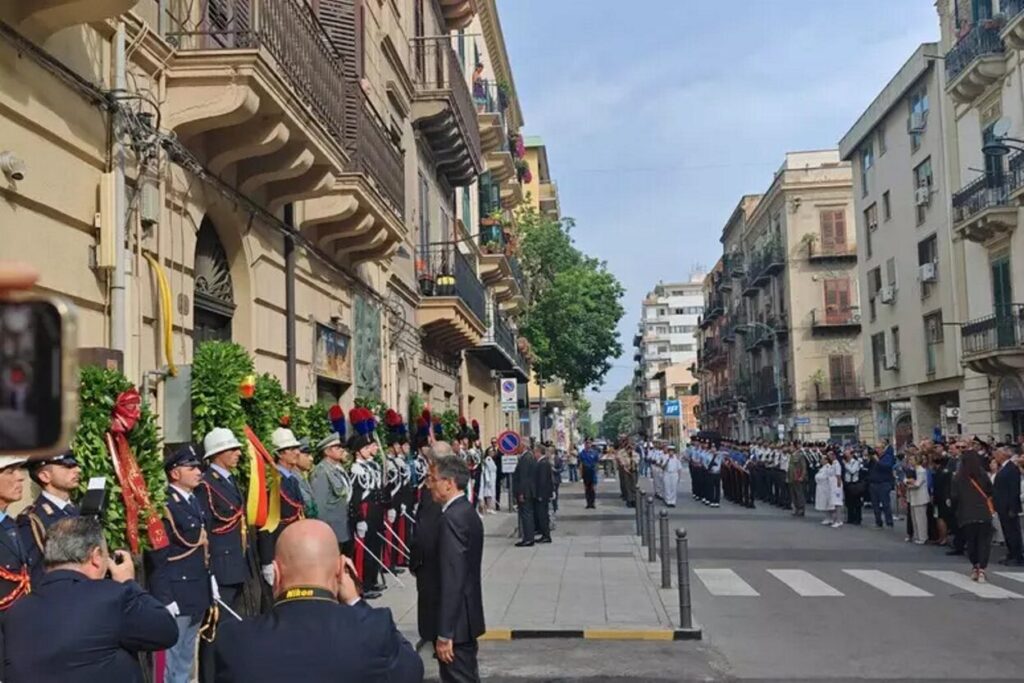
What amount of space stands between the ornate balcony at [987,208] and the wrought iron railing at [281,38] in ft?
71.2

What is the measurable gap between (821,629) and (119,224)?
742 centimetres

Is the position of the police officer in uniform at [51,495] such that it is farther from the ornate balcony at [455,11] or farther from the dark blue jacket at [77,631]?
the ornate balcony at [455,11]

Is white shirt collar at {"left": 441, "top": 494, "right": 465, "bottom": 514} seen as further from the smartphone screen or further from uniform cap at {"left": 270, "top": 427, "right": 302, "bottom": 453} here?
the smartphone screen

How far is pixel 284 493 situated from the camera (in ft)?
32.6

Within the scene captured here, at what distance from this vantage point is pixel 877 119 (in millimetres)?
43000

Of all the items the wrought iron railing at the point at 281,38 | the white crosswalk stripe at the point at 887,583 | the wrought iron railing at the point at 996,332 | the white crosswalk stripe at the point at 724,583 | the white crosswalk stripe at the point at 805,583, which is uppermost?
the wrought iron railing at the point at 281,38

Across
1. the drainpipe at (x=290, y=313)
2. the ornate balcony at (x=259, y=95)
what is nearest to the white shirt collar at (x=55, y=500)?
the ornate balcony at (x=259, y=95)

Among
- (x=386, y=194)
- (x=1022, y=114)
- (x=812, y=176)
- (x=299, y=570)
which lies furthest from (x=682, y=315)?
(x=299, y=570)

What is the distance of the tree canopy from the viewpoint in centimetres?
4634

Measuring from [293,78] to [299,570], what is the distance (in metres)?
8.84

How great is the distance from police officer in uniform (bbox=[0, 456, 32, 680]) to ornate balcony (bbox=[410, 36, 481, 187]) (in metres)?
18.1

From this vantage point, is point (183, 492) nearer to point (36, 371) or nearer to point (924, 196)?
point (36, 371)

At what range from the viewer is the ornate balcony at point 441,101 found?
76.0 ft

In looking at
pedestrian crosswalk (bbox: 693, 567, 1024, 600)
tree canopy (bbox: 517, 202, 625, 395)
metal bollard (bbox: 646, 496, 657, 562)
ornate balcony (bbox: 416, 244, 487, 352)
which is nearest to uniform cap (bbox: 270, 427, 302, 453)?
pedestrian crosswalk (bbox: 693, 567, 1024, 600)
